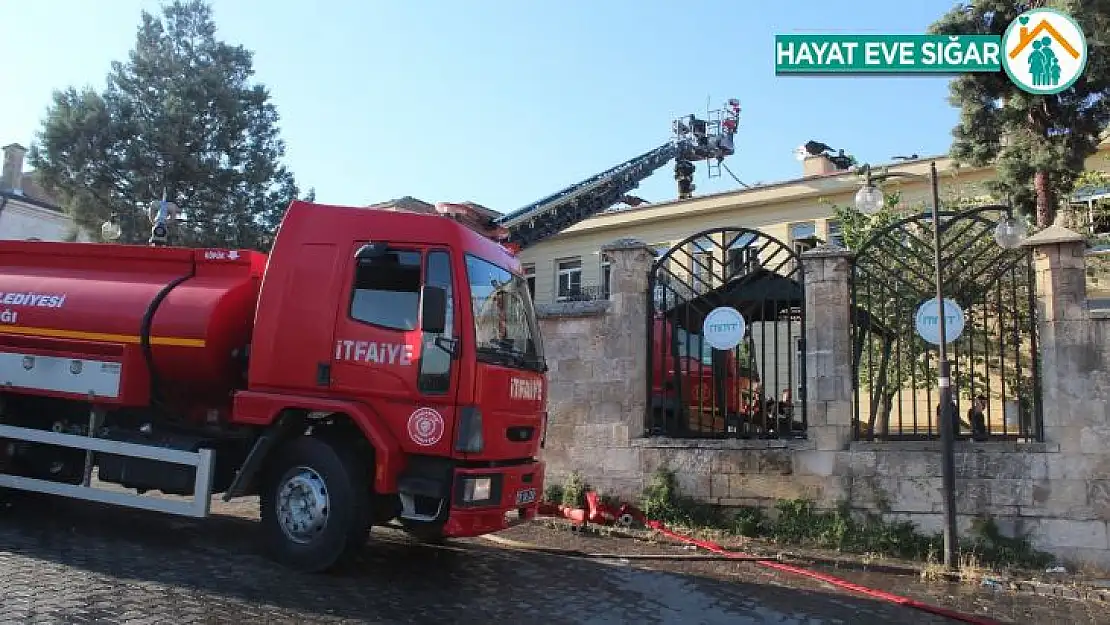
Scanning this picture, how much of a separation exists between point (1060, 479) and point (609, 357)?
16.8 ft

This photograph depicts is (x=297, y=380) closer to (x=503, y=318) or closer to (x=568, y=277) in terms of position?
(x=503, y=318)

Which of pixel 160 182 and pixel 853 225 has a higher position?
pixel 160 182

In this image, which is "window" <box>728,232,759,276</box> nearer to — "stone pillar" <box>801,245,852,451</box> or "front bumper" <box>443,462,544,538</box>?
"stone pillar" <box>801,245,852,451</box>

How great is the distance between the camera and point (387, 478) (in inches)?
255

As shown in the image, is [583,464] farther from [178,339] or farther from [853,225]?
[853,225]

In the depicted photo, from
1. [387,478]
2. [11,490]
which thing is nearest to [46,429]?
[11,490]

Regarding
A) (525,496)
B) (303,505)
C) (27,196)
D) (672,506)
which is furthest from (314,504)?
(27,196)

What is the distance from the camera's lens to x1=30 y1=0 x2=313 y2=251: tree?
71.5 ft

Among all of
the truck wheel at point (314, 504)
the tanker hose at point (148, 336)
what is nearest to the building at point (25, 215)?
the tanker hose at point (148, 336)

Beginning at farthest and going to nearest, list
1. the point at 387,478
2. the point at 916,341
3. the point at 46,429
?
the point at 916,341 < the point at 46,429 < the point at 387,478

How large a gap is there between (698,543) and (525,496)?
8.88ft

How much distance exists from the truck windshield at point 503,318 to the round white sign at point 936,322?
439 centimetres

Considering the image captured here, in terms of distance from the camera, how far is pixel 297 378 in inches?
273

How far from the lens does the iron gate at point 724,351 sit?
9680 mm
